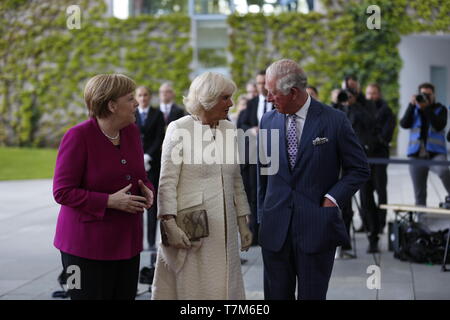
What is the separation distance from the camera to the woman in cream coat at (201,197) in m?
4.17

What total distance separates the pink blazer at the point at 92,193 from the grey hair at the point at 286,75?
0.94 meters

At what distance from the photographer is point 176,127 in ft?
13.8

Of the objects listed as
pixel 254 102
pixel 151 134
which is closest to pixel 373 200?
pixel 254 102

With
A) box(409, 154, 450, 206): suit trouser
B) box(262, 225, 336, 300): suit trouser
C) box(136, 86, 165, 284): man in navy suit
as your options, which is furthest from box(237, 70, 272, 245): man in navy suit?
box(262, 225, 336, 300): suit trouser

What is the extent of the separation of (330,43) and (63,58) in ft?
27.8

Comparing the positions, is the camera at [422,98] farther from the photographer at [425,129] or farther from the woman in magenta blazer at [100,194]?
the woman in magenta blazer at [100,194]

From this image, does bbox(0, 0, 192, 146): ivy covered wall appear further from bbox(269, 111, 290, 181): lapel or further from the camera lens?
bbox(269, 111, 290, 181): lapel

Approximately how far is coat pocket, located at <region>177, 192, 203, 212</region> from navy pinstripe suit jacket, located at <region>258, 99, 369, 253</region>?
1.37ft

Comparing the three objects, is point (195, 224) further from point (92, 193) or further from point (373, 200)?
point (373, 200)

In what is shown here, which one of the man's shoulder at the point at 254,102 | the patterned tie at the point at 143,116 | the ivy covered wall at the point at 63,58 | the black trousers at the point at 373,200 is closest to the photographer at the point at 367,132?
the black trousers at the point at 373,200

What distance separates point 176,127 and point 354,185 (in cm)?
109

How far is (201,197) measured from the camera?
419 cm
